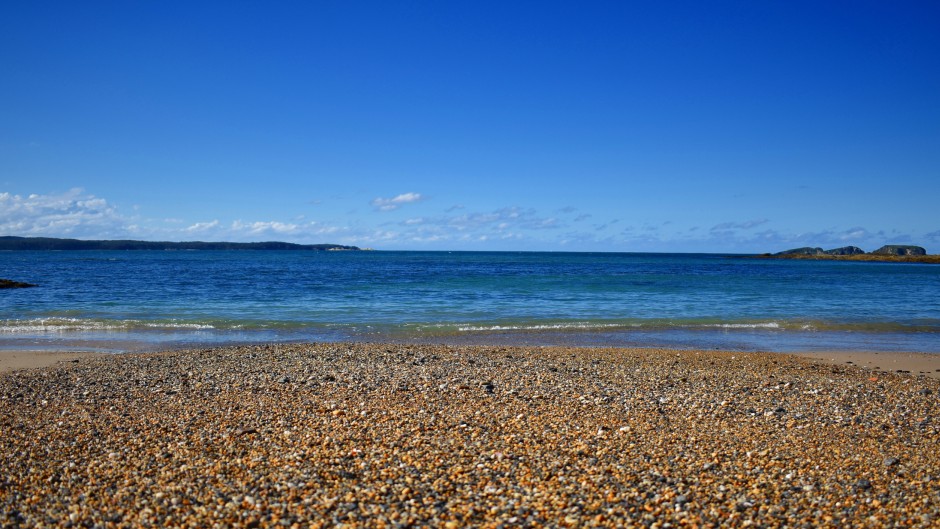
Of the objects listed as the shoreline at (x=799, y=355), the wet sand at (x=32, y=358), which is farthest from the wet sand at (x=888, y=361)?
the wet sand at (x=32, y=358)

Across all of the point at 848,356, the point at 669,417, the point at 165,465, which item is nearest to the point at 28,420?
the point at 165,465

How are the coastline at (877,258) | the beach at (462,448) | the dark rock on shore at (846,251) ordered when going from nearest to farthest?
the beach at (462,448)
the coastline at (877,258)
the dark rock on shore at (846,251)

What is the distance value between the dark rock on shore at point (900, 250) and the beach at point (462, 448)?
157m

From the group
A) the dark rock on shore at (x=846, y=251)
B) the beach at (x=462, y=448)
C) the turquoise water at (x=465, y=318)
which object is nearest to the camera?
the beach at (x=462, y=448)

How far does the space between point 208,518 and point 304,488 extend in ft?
2.95

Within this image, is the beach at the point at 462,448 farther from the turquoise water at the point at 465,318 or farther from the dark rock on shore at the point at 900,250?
the dark rock on shore at the point at 900,250

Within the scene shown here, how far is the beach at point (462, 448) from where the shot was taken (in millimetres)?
5562

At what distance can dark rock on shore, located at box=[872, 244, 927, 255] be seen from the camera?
456 ft

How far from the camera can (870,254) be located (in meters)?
149

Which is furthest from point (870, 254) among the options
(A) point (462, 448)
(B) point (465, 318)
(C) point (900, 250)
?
(A) point (462, 448)

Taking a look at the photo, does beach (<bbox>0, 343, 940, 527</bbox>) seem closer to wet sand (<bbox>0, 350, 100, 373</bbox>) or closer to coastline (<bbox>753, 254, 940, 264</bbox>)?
wet sand (<bbox>0, 350, 100, 373</bbox>)

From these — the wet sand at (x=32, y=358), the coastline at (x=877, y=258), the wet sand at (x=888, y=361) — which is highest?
the coastline at (x=877, y=258)

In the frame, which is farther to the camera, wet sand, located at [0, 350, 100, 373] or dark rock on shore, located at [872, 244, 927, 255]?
dark rock on shore, located at [872, 244, 927, 255]

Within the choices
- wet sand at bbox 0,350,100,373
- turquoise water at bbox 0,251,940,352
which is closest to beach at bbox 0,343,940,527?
wet sand at bbox 0,350,100,373
